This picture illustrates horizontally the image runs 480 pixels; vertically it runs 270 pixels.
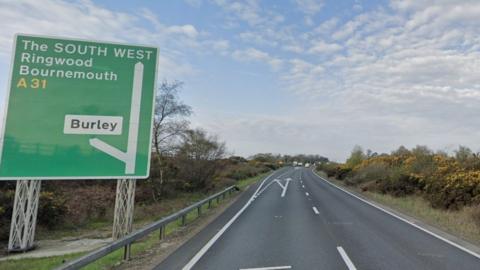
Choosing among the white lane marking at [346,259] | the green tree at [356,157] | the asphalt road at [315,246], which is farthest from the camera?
the green tree at [356,157]

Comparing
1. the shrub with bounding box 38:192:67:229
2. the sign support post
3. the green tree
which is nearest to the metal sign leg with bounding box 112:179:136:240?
the sign support post

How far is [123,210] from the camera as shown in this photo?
1053cm

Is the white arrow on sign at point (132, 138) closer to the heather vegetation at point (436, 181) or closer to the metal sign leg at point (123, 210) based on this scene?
the metal sign leg at point (123, 210)

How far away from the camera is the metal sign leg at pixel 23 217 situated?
1144cm

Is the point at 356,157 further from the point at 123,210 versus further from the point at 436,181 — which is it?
the point at 123,210

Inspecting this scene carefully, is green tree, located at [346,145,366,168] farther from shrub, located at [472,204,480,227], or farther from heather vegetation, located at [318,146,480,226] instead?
shrub, located at [472,204,480,227]

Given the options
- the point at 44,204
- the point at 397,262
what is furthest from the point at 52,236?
the point at 397,262

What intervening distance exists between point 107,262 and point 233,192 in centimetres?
2085

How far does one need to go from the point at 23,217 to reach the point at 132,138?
4.86 m

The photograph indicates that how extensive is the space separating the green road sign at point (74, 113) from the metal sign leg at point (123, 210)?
70 cm

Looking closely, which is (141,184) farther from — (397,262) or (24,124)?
(397,262)

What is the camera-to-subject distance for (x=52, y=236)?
1420 cm

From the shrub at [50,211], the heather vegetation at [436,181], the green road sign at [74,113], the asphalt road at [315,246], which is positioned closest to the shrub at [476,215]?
the heather vegetation at [436,181]

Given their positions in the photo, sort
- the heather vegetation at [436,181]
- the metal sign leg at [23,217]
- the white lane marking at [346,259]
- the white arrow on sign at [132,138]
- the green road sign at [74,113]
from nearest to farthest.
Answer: the white lane marking at [346,259], the green road sign at [74,113], the white arrow on sign at [132,138], the metal sign leg at [23,217], the heather vegetation at [436,181]
